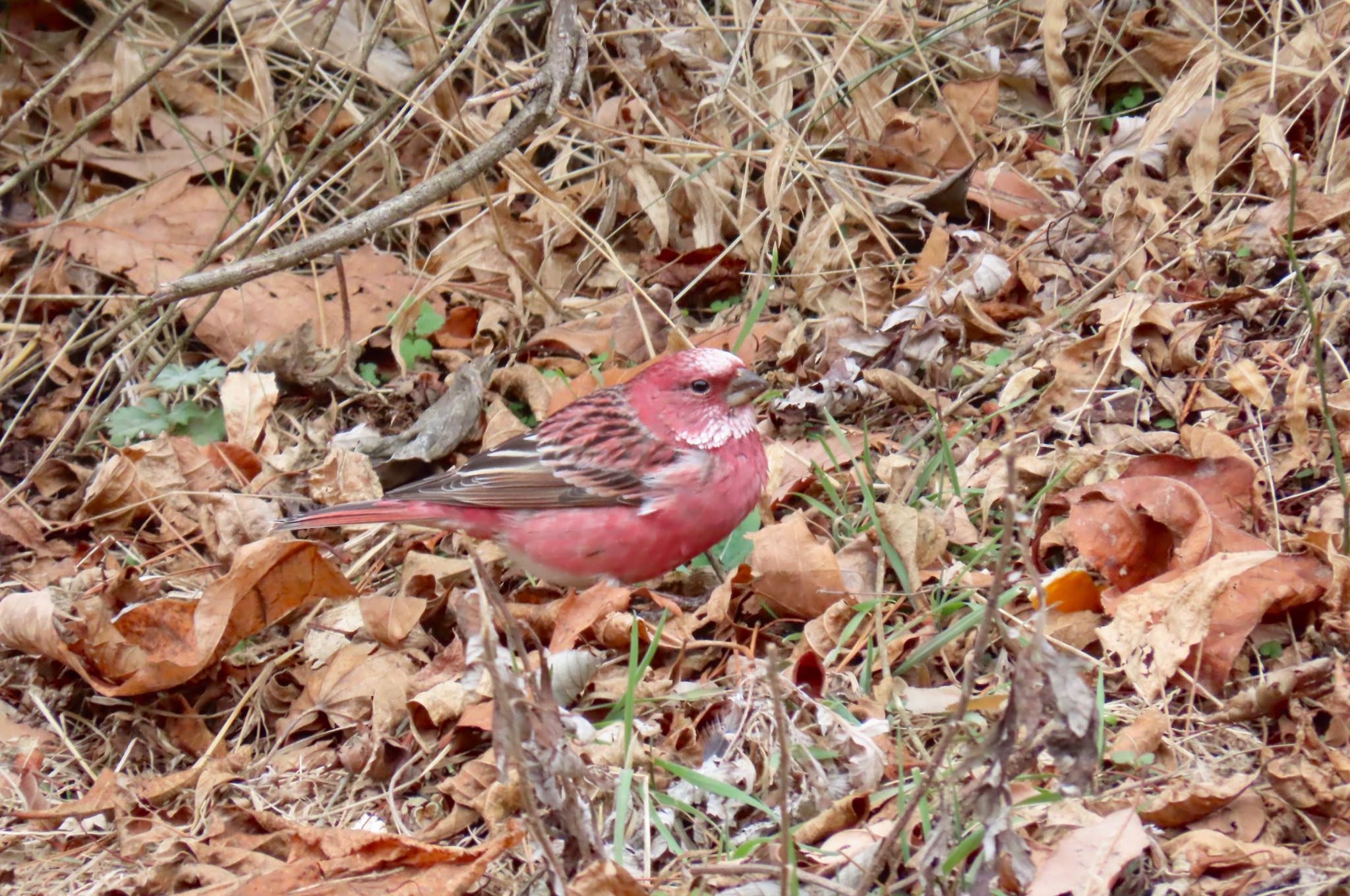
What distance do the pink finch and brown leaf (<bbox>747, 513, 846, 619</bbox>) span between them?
1.12ft

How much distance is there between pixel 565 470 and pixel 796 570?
1.02 meters

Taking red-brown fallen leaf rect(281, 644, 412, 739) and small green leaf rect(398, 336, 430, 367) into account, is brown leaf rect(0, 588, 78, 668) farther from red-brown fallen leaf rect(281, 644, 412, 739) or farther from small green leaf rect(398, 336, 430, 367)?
small green leaf rect(398, 336, 430, 367)

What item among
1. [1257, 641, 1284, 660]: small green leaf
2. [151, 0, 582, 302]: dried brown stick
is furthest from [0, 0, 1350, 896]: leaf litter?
[151, 0, 582, 302]: dried brown stick

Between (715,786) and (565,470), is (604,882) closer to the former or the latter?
(715,786)

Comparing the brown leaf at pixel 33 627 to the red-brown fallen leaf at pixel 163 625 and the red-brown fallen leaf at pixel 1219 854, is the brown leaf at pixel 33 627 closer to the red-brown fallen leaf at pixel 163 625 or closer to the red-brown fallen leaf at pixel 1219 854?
the red-brown fallen leaf at pixel 163 625

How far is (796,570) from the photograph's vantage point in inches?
159

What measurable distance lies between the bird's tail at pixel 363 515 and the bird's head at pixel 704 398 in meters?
0.85

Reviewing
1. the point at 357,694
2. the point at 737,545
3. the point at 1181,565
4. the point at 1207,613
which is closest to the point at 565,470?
the point at 737,545

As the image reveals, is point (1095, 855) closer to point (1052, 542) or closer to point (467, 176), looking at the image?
point (1052, 542)

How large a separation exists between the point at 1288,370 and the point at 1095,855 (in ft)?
7.14

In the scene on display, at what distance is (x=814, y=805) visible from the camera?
10.6 ft

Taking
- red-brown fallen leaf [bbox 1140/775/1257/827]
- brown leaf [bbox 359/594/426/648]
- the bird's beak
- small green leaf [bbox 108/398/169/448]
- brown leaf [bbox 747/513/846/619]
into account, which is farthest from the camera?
small green leaf [bbox 108/398/169/448]

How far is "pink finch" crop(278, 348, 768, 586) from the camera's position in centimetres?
442

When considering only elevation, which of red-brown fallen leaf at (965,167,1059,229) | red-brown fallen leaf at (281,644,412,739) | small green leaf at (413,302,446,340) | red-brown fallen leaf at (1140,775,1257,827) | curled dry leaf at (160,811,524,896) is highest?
red-brown fallen leaf at (965,167,1059,229)
